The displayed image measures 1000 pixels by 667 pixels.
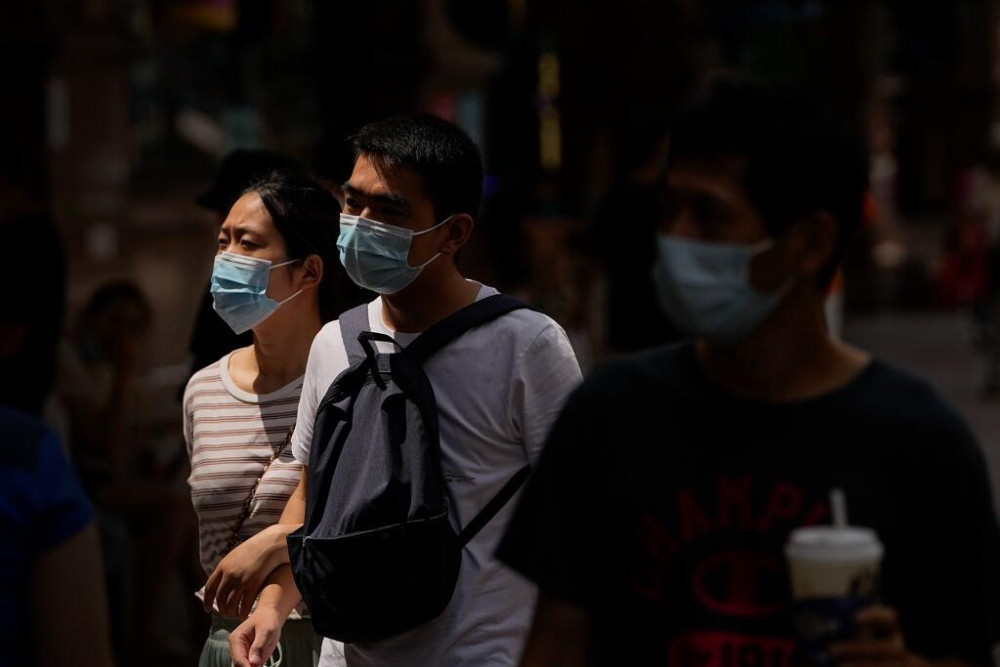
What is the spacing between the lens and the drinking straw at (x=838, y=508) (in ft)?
7.75

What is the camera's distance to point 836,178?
2.54m

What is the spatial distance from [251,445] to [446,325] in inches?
23.1

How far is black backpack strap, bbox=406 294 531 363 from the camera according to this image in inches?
141

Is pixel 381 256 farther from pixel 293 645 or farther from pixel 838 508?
pixel 838 508

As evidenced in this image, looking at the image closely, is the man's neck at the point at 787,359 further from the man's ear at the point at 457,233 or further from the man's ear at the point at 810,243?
the man's ear at the point at 457,233

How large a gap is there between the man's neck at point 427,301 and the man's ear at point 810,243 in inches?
48.0

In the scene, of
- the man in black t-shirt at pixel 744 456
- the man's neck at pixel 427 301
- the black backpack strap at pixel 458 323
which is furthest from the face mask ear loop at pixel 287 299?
the man in black t-shirt at pixel 744 456

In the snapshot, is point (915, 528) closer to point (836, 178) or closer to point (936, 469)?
point (936, 469)

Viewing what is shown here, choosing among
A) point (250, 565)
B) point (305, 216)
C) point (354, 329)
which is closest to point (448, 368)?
point (354, 329)

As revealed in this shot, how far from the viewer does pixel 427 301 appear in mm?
3707

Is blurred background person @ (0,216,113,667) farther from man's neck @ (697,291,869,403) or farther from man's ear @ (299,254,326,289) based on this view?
man's ear @ (299,254,326,289)

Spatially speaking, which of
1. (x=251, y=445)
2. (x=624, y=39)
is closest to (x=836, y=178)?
(x=251, y=445)

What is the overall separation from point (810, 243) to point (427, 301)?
1270 mm

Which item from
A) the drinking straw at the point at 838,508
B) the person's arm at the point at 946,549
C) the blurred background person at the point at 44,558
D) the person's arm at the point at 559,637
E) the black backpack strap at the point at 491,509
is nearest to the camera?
the drinking straw at the point at 838,508
